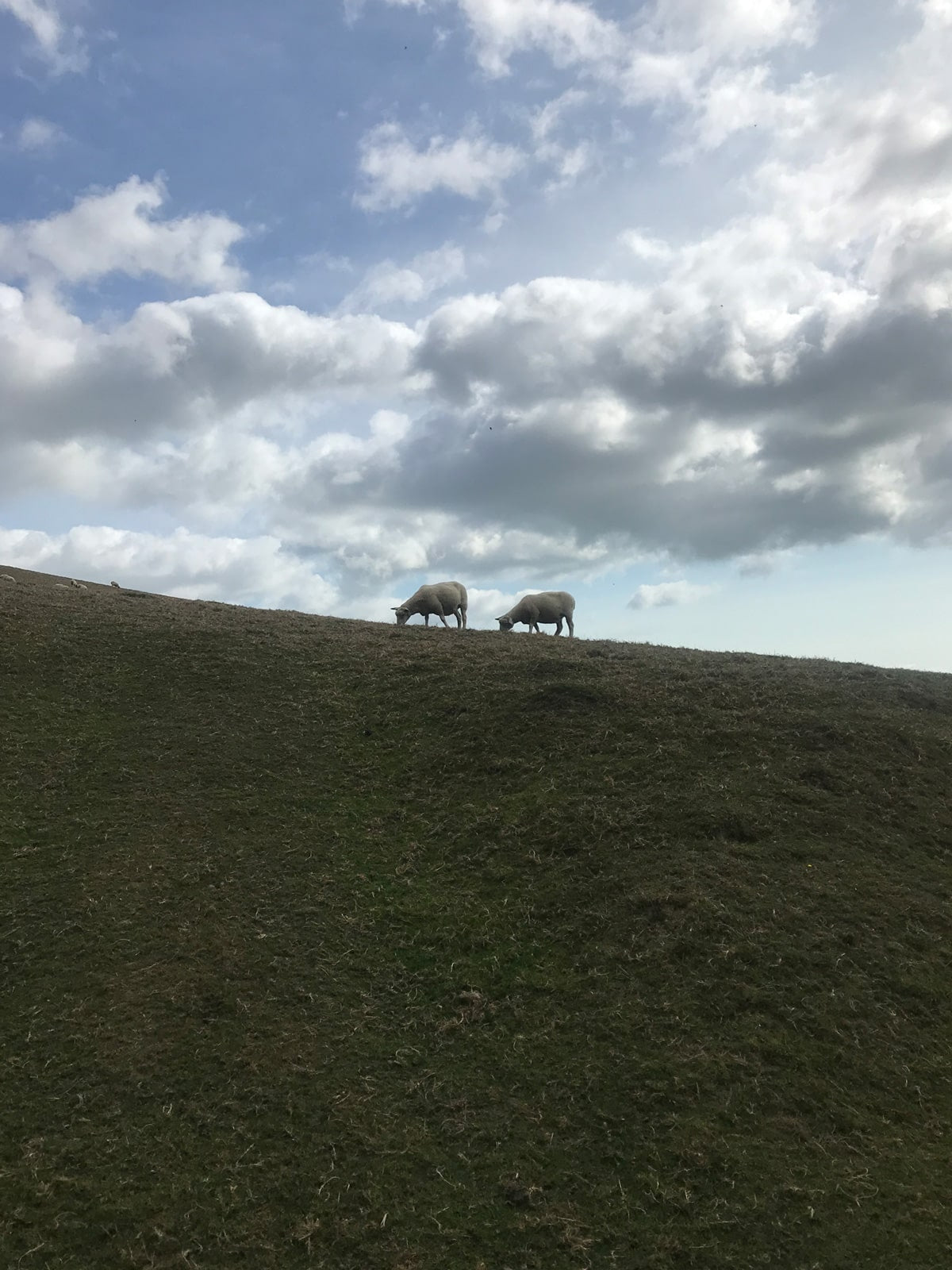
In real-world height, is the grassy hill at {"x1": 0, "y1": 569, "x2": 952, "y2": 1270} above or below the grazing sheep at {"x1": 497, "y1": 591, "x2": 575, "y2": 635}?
below

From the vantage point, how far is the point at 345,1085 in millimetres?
9383

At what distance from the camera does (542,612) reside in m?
33.7

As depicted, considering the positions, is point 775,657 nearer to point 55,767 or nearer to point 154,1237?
point 55,767

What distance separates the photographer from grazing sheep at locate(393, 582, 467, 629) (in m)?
33.3

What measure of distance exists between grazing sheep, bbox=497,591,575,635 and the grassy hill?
13.5 meters

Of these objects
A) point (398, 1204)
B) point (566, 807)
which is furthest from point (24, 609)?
point (398, 1204)

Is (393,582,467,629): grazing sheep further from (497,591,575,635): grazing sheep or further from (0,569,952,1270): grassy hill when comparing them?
(0,569,952,1270): grassy hill

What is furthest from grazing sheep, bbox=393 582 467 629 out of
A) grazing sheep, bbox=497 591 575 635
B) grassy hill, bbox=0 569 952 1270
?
grassy hill, bbox=0 569 952 1270

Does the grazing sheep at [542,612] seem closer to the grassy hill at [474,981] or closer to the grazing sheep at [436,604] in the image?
the grazing sheep at [436,604]

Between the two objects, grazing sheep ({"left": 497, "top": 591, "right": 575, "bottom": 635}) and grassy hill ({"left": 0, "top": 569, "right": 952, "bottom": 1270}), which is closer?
grassy hill ({"left": 0, "top": 569, "right": 952, "bottom": 1270})

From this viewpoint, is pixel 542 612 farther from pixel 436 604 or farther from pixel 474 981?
pixel 474 981

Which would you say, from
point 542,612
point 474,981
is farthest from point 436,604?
point 474,981

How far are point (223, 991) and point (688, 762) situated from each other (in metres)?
9.56

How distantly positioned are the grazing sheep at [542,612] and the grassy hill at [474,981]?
13459mm
